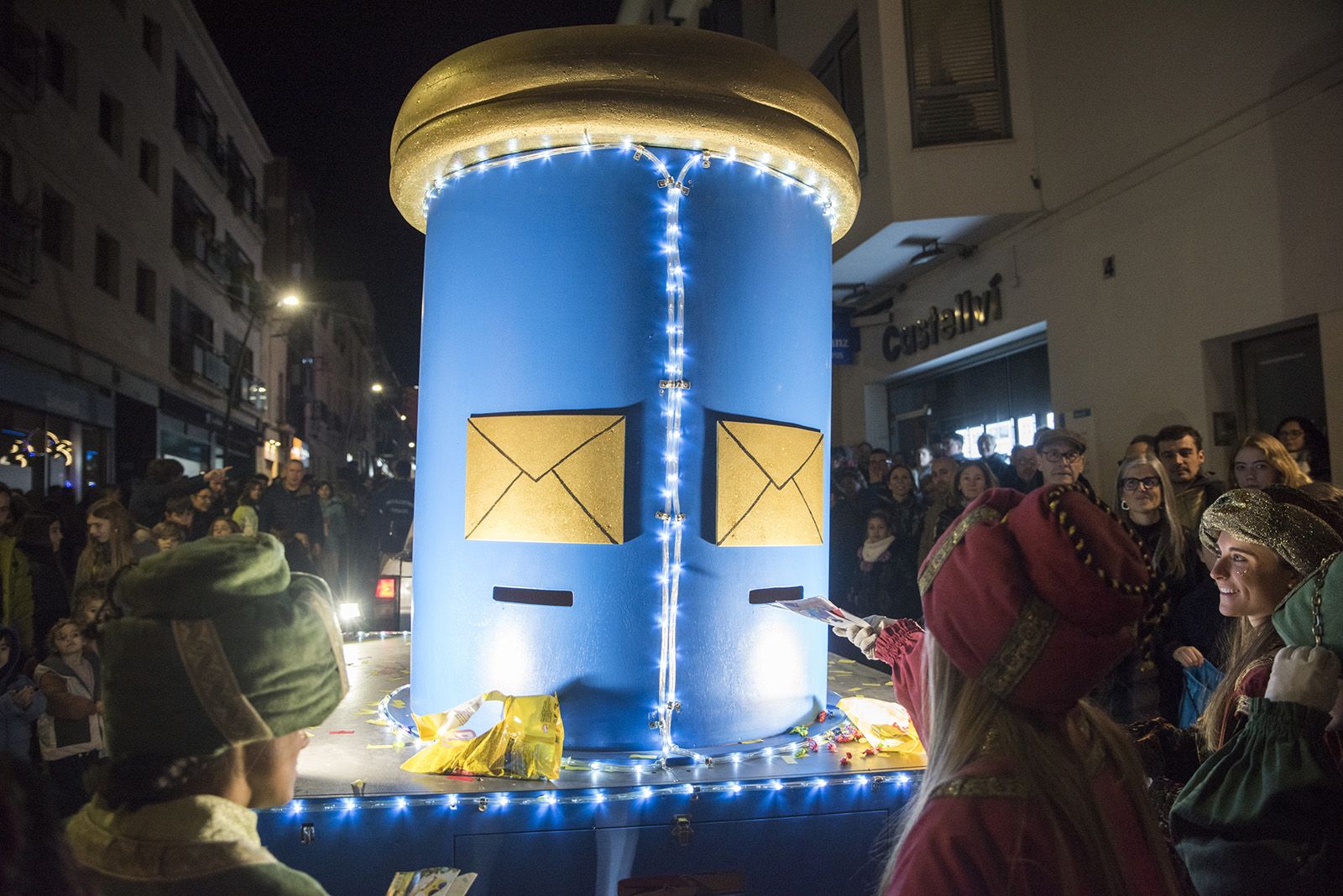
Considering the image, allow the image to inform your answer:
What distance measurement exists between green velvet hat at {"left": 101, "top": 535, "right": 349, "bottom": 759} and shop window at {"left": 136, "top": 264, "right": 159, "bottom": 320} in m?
20.5

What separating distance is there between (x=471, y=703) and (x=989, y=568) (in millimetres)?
3090

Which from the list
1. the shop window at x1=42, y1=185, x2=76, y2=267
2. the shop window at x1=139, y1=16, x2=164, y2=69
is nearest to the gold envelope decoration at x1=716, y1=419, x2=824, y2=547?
the shop window at x1=42, y1=185, x2=76, y2=267

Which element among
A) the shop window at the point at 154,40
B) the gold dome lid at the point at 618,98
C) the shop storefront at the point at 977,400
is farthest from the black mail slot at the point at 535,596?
the shop window at the point at 154,40

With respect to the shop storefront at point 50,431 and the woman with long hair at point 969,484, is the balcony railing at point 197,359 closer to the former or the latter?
the shop storefront at point 50,431

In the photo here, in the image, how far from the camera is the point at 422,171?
4.66 m

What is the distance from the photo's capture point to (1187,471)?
5.81m

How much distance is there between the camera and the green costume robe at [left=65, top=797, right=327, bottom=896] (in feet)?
4.90

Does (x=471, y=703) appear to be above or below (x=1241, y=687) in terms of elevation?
below

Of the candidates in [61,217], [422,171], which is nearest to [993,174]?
[422,171]

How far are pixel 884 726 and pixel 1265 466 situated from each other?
2575mm

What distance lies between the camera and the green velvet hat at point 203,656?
158 centimetres

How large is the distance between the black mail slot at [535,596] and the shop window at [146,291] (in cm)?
1842

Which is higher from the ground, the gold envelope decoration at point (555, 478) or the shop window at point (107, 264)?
the shop window at point (107, 264)

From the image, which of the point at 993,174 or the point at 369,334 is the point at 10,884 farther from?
the point at 369,334
